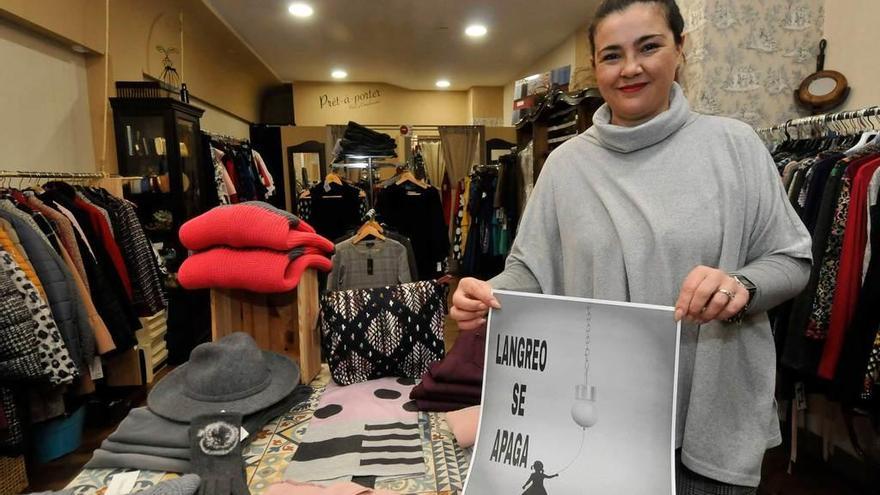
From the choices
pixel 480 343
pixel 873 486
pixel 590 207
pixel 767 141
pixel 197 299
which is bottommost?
pixel 873 486

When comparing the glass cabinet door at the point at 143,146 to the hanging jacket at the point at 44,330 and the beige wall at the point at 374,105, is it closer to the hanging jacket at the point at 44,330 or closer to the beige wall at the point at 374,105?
the hanging jacket at the point at 44,330

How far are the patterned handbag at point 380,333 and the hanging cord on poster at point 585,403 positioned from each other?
2.14 ft

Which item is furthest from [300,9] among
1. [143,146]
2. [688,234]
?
[688,234]

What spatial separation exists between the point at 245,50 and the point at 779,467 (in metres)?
5.83

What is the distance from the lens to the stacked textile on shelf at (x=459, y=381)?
117 cm

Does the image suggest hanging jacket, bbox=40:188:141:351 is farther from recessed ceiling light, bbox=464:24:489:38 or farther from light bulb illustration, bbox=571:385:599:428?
recessed ceiling light, bbox=464:24:489:38

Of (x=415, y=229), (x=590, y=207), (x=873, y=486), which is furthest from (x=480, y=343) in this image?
(x=415, y=229)

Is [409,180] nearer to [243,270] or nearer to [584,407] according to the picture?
[243,270]

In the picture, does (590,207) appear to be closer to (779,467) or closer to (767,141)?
(767,141)

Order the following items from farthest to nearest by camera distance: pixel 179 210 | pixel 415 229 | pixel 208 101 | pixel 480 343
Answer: pixel 208 101
pixel 415 229
pixel 179 210
pixel 480 343

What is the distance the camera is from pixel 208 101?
4.85 meters

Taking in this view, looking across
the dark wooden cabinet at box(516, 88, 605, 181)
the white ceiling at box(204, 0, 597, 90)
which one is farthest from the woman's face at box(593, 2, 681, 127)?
the white ceiling at box(204, 0, 597, 90)

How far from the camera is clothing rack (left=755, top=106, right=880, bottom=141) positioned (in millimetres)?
1636

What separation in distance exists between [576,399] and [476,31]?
4.82m
